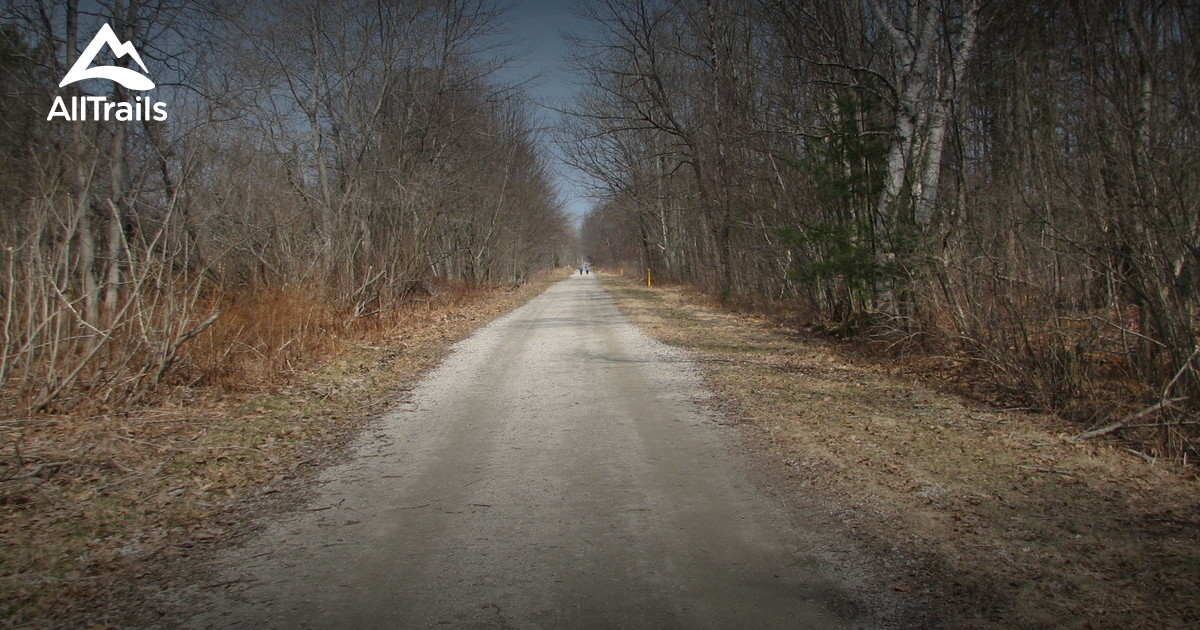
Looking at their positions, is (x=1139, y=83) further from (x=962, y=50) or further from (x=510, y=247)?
(x=510, y=247)

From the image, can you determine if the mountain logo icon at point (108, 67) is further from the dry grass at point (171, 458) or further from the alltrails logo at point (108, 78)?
the dry grass at point (171, 458)

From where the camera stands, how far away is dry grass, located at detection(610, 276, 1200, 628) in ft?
10.7

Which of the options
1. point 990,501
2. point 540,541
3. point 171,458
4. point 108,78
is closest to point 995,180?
point 990,501

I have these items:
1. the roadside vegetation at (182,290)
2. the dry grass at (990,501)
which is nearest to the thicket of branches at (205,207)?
the roadside vegetation at (182,290)

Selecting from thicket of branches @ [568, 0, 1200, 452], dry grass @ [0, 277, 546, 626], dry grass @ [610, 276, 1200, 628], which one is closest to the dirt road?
dry grass @ [610, 276, 1200, 628]

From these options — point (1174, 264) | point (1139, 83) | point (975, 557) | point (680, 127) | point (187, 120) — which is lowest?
point (975, 557)

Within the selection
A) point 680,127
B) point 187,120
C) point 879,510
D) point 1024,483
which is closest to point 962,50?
point 1024,483

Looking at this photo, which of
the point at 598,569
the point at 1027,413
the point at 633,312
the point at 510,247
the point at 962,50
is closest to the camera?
the point at 598,569

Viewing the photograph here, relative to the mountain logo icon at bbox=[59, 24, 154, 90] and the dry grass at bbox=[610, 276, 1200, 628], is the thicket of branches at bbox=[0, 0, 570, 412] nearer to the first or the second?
the mountain logo icon at bbox=[59, 24, 154, 90]

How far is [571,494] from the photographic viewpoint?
4883 millimetres

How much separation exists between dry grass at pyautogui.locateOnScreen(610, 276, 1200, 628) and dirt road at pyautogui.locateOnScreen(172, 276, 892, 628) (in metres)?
0.45

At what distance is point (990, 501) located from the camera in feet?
14.8

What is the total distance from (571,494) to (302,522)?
1736mm

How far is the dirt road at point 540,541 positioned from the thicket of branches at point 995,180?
3.50 m
